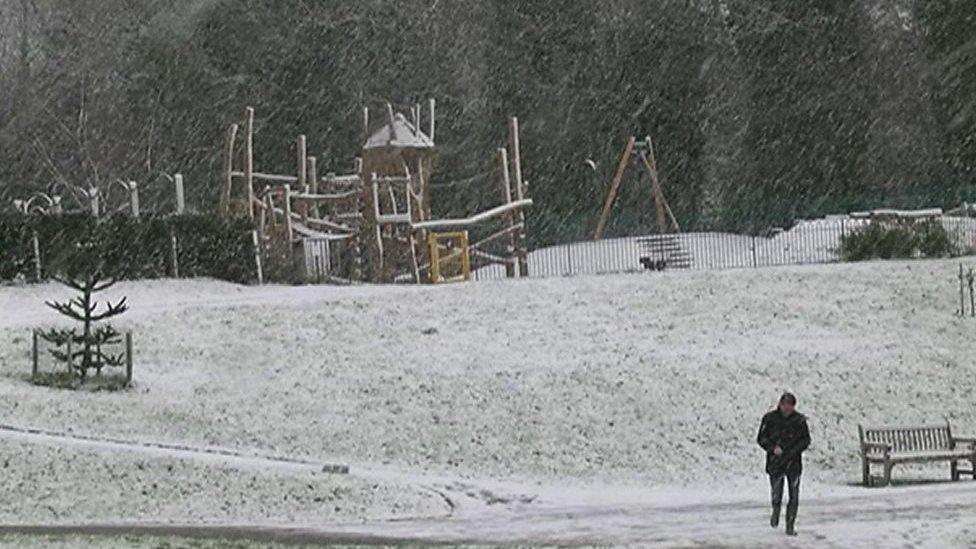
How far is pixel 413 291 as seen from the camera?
4006 centimetres

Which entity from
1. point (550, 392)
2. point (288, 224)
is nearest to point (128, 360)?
point (550, 392)

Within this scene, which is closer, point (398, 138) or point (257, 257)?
point (257, 257)

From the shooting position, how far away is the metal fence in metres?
46.6

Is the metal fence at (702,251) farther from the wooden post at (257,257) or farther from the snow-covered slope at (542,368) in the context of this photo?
the wooden post at (257,257)

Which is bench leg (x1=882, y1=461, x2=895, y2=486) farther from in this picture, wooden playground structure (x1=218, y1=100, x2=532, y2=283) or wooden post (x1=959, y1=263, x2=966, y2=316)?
wooden playground structure (x1=218, y1=100, x2=532, y2=283)

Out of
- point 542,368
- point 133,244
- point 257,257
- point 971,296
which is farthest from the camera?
point 257,257

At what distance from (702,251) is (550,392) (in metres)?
21.6

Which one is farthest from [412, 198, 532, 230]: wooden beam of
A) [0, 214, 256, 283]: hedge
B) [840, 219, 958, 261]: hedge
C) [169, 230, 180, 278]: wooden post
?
[840, 219, 958, 261]: hedge

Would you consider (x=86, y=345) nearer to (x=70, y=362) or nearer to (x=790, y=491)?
(x=70, y=362)

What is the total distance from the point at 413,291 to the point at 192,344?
735 centimetres

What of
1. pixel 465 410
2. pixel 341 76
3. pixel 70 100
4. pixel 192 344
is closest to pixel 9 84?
pixel 70 100

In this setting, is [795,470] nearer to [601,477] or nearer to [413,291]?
[601,477]

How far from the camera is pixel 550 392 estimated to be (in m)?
30.9

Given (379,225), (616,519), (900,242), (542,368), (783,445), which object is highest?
(379,225)
